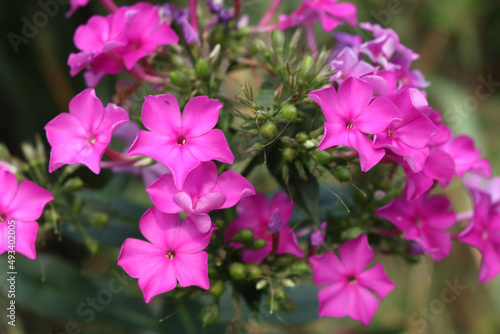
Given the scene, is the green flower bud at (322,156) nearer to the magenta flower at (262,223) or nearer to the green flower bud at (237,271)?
the magenta flower at (262,223)

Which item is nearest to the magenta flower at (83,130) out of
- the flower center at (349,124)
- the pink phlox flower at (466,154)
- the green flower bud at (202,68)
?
the green flower bud at (202,68)

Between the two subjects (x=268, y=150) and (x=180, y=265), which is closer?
(x=180, y=265)

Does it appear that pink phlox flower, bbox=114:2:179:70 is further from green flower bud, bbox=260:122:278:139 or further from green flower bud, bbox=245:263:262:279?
green flower bud, bbox=245:263:262:279

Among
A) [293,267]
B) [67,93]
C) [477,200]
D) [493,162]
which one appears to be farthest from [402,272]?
[67,93]

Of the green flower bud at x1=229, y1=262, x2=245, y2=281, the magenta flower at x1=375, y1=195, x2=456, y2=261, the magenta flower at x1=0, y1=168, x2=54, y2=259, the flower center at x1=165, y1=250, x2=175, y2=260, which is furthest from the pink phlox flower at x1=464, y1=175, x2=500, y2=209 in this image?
the magenta flower at x1=0, y1=168, x2=54, y2=259

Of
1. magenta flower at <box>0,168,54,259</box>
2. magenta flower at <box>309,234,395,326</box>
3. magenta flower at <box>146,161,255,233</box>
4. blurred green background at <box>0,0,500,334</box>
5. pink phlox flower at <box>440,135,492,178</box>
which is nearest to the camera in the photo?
magenta flower at <box>146,161,255,233</box>

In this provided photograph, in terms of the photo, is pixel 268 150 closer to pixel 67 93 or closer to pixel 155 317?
pixel 155 317
